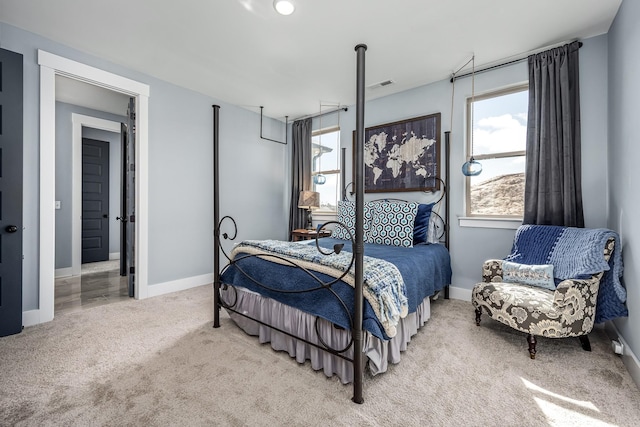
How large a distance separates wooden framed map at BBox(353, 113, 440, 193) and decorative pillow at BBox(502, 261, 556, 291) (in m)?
1.26

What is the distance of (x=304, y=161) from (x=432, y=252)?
8.62 ft

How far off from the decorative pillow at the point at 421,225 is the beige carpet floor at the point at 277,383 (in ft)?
3.11

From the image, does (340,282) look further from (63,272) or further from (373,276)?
(63,272)

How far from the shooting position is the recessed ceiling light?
2.08 meters

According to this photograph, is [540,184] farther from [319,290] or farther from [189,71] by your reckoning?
[189,71]

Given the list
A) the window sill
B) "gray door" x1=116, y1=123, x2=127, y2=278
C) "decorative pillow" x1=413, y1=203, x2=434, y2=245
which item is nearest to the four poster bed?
"decorative pillow" x1=413, y1=203, x2=434, y2=245

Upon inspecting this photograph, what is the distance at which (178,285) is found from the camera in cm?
356

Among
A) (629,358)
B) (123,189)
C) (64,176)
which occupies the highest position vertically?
(64,176)

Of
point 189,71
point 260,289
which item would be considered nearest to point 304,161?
point 189,71

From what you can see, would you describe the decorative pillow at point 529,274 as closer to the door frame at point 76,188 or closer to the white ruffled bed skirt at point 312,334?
the white ruffled bed skirt at point 312,334

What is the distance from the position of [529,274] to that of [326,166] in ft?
9.91

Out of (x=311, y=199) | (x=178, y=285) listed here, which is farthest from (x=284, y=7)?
(x=178, y=285)

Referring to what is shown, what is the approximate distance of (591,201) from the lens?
2.51 meters

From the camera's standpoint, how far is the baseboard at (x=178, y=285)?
333 cm
